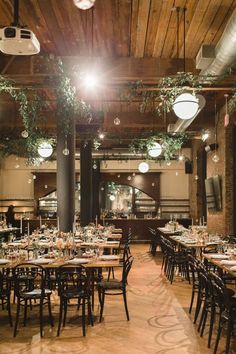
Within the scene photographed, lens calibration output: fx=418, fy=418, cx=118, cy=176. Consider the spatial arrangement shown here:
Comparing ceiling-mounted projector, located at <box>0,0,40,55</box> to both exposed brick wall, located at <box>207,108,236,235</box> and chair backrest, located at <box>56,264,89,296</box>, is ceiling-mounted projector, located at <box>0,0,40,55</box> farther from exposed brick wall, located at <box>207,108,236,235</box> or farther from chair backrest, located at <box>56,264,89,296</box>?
exposed brick wall, located at <box>207,108,236,235</box>

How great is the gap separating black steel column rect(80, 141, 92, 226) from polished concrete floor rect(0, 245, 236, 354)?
7167mm

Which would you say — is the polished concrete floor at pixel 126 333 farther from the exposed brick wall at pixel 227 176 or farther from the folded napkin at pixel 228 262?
the exposed brick wall at pixel 227 176

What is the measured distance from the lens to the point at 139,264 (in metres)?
11.3

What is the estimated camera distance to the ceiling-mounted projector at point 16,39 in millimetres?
4750

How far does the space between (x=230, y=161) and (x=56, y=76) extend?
5.94 m

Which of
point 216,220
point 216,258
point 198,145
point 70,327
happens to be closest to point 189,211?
point 198,145

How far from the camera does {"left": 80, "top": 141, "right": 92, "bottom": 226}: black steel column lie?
47.8 feet

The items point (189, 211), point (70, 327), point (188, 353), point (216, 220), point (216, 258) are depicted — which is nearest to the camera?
point (188, 353)

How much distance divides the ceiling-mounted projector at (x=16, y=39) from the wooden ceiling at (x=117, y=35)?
134 centimetres

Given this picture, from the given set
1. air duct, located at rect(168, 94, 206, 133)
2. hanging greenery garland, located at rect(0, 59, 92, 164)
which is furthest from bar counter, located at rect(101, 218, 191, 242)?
air duct, located at rect(168, 94, 206, 133)

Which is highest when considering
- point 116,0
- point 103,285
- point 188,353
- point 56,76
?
point 116,0

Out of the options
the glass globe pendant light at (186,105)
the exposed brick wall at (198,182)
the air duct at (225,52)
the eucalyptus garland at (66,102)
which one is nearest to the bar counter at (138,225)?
the exposed brick wall at (198,182)

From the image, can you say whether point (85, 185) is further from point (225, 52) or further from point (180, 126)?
point (225, 52)

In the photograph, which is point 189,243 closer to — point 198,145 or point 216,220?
point 216,220
